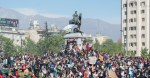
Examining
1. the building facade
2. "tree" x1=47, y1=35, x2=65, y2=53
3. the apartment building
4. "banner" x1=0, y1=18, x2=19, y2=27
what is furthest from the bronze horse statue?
"banner" x1=0, y1=18, x2=19, y2=27

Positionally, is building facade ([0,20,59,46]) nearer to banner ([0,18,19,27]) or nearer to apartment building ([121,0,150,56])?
banner ([0,18,19,27])

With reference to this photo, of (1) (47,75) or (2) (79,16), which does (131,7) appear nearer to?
(2) (79,16)

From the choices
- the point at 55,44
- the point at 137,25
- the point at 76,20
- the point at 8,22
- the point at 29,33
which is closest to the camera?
the point at 76,20

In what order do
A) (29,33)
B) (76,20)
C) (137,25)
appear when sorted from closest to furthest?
(76,20) → (137,25) → (29,33)

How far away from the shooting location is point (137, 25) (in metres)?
89.6

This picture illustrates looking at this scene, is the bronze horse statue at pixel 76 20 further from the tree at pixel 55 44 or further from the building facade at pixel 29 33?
the building facade at pixel 29 33

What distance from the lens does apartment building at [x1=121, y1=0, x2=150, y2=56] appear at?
89250 millimetres

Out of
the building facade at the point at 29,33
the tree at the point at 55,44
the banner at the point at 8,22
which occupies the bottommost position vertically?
the tree at the point at 55,44

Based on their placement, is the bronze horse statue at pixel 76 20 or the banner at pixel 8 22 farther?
the banner at pixel 8 22

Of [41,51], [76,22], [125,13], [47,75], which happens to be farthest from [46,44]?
[47,75]

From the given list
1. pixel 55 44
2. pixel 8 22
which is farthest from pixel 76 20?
pixel 8 22

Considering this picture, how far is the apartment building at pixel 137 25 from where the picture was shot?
8925cm

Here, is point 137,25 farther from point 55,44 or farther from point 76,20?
A: point 76,20

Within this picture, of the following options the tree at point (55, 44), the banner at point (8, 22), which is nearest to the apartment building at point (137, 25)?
the tree at point (55, 44)
